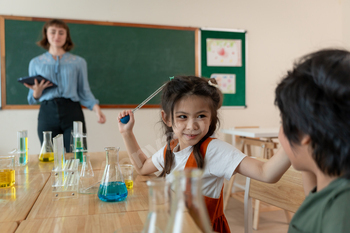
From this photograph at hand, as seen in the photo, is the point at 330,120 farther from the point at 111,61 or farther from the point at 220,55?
the point at 220,55

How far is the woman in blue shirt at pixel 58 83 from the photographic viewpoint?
8.00 feet

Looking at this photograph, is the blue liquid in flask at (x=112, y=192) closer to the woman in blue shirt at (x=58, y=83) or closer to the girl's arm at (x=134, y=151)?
the girl's arm at (x=134, y=151)

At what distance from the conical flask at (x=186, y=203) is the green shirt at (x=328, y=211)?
26cm

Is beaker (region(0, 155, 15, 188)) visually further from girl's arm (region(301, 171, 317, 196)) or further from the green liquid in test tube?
girl's arm (region(301, 171, 317, 196))

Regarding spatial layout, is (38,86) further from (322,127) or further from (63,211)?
(322,127)

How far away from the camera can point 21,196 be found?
922 millimetres

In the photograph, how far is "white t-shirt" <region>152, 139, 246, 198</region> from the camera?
3.44 ft

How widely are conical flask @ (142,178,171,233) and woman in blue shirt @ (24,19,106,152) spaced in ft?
7.02

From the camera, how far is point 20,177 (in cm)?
120

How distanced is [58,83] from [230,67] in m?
2.35

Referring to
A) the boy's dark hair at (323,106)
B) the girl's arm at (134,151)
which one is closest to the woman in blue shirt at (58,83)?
the girl's arm at (134,151)

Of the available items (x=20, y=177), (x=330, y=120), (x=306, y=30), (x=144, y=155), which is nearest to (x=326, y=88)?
(x=330, y=120)

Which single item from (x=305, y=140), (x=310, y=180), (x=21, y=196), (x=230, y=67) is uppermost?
(x=230, y=67)

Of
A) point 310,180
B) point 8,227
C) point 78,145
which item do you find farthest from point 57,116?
point 310,180
